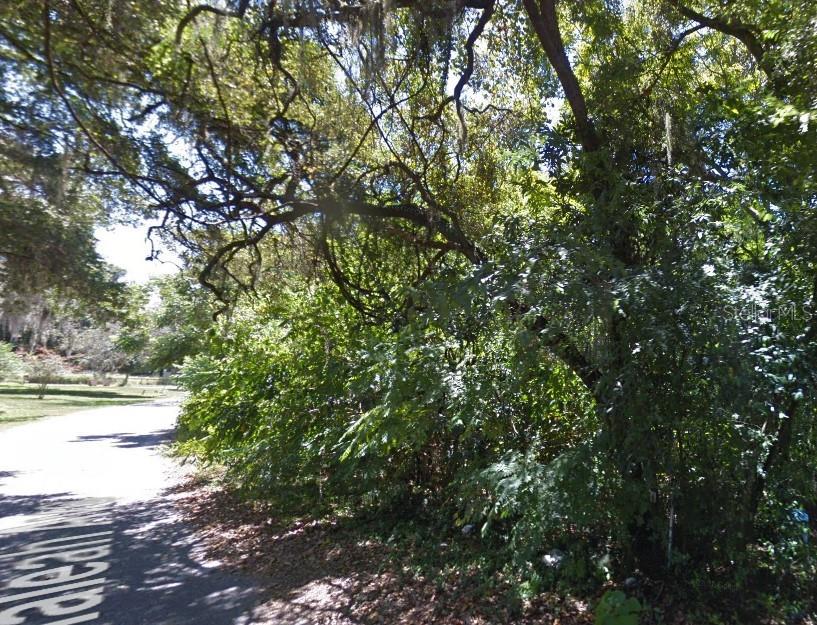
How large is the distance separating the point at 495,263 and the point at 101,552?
6.26m

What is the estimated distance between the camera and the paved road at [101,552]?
553 centimetres

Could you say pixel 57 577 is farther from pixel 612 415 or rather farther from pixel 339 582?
pixel 612 415

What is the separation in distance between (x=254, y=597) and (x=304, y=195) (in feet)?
16.0

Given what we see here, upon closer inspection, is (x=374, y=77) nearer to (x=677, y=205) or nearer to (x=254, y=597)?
(x=677, y=205)

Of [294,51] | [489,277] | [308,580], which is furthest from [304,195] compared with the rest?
[308,580]

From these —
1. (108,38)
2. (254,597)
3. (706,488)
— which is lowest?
(254,597)

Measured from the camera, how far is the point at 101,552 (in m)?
7.41

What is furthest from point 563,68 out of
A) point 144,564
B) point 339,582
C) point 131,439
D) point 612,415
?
point 131,439

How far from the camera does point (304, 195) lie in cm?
796

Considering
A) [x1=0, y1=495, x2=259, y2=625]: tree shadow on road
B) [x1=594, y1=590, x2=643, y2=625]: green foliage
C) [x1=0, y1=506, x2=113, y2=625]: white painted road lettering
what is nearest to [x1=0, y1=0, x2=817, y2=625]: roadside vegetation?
[x1=594, y1=590, x2=643, y2=625]: green foliage

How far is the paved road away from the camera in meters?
5.53

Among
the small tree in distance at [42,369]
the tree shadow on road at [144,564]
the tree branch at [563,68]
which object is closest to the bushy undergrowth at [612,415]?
the tree branch at [563,68]

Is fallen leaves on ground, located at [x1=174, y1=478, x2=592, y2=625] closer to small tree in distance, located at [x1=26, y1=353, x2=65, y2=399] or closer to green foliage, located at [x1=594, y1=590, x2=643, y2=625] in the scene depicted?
green foliage, located at [x1=594, y1=590, x2=643, y2=625]

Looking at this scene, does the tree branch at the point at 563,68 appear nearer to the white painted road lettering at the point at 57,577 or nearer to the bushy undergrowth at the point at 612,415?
the bushy undergrowth at the point at 612,415
